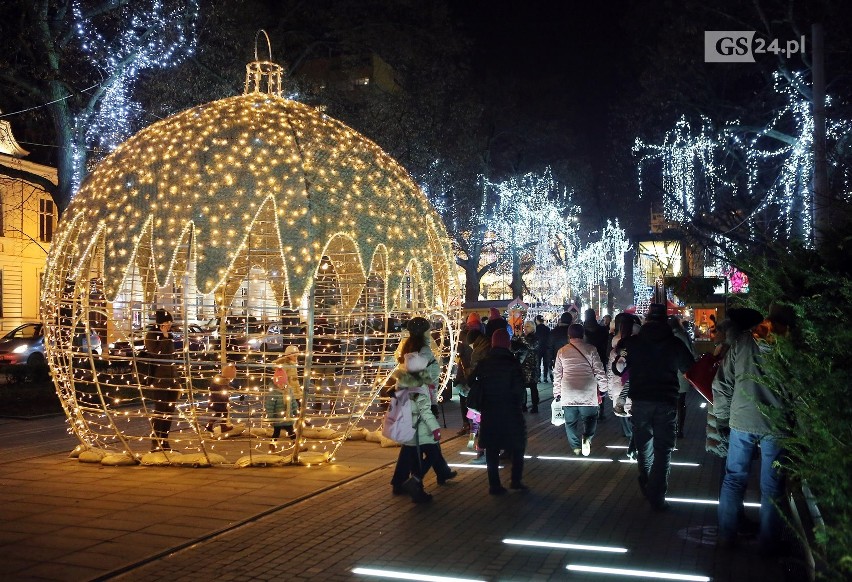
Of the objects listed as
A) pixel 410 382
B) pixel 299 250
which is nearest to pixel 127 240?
pixel 299 250

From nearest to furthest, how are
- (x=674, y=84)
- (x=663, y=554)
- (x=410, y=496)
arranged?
1. (x=663, y=554)
2. (x=410, y=496)
3. (x=674, y=84)

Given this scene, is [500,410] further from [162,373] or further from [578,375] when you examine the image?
[162,373]

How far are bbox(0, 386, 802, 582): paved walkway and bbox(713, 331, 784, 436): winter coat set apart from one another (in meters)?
1.05

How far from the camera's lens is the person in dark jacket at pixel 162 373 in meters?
9.78

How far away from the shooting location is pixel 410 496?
341 inches

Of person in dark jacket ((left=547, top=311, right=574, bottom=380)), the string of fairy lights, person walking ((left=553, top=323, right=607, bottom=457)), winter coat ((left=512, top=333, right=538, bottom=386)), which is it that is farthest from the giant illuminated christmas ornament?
the string of fairy lights

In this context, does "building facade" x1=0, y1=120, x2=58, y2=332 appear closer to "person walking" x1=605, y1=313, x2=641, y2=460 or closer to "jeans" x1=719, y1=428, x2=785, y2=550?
"person walking" x1=605, y1=313, x2=641, y2=460

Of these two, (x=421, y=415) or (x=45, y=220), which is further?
(x=45, y=220)

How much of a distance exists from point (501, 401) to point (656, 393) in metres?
1.63

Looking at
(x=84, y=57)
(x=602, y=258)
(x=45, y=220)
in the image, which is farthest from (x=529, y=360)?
(x=602, y=258)

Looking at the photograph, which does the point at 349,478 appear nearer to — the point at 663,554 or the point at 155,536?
the point at 155,536

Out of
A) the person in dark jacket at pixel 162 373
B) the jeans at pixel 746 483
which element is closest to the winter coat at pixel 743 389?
the jeans at pixel 746 483

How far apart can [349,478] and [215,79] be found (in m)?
15.3

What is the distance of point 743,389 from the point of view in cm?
617
